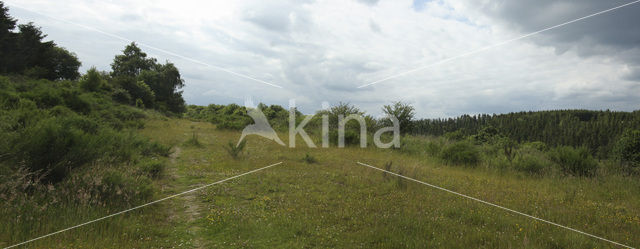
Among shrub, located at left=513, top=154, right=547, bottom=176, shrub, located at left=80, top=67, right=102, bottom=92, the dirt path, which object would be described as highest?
shrub, located at left=80, top=67, right=102, bottom=92

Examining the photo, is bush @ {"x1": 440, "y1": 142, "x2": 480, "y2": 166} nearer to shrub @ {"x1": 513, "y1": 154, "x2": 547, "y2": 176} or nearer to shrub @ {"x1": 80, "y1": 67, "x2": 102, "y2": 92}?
Answer: shrub @ {"x1": 513, "y1": 154, "x2": 547, "y2": 176}

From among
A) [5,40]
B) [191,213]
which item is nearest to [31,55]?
[5,40]

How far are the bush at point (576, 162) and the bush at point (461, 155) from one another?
8.82ft

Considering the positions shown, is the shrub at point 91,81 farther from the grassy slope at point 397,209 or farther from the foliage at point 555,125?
the foliage at point 555,125

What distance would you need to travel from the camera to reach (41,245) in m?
3.39

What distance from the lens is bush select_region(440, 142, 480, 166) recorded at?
11.3 metres

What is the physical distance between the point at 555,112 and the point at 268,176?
11484 cm

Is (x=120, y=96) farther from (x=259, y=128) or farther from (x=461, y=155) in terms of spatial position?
(x=461, y=155)

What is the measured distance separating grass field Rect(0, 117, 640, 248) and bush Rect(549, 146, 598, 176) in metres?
0.64

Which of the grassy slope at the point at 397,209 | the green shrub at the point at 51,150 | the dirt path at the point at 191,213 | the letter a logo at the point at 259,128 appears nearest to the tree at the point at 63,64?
the letter a logo at the point at 259,128

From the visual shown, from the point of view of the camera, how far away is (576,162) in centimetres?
896

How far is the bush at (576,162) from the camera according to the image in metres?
8.82

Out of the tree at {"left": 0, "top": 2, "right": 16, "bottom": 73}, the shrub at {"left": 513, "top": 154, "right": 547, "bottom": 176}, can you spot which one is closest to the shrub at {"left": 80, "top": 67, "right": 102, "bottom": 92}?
the tree at {"left": 0, "top": 2, "right": 16, "bottom": 73}

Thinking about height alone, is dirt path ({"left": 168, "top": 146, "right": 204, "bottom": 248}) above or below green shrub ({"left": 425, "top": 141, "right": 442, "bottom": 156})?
below
